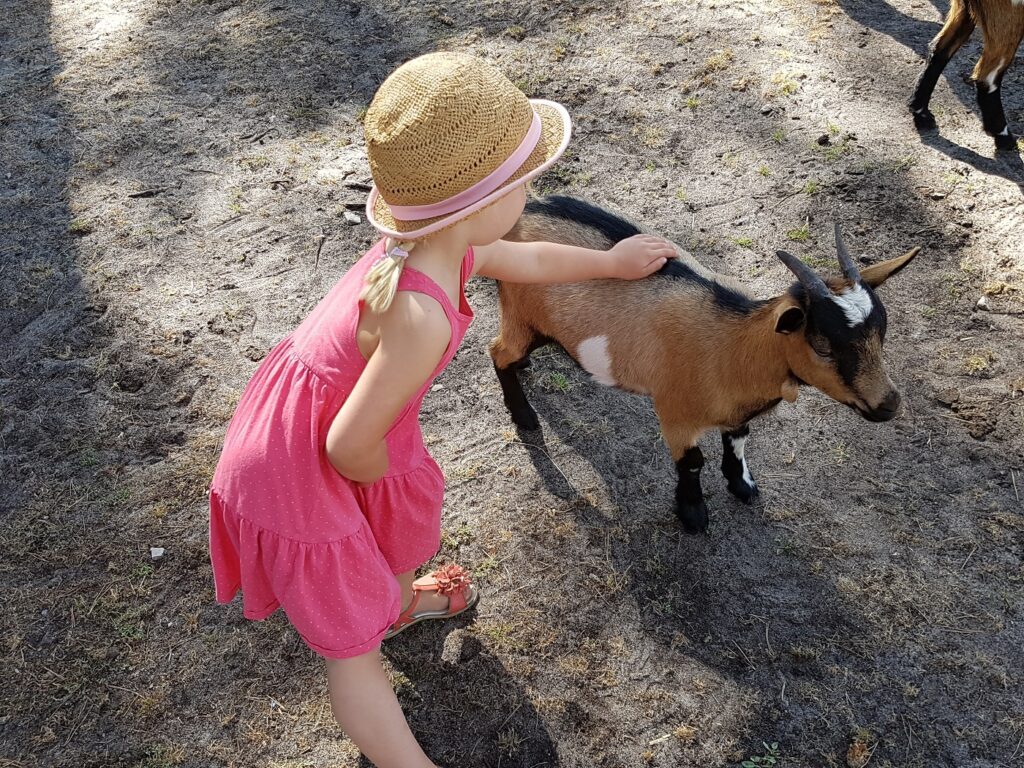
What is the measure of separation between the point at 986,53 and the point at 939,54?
24 cm

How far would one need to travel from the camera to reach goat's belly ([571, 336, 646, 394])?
11.1 ft

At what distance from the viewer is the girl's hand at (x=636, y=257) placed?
2.81m

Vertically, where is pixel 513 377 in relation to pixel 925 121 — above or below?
below

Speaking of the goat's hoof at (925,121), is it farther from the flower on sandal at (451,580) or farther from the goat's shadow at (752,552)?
the flower on sandal at (451,580)

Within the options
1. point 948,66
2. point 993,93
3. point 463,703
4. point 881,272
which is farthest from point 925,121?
point 463,703

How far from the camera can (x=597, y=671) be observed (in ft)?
9.79

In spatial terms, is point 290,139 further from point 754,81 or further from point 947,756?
point 947,756

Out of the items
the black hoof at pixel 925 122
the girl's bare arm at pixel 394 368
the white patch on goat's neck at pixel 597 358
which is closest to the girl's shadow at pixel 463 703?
the white patch on goat's neck at pixel 597 358

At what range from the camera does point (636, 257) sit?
2857 millimetres

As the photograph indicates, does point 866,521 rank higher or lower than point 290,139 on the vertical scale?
higher

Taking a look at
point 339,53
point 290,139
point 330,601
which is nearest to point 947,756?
point 330,601

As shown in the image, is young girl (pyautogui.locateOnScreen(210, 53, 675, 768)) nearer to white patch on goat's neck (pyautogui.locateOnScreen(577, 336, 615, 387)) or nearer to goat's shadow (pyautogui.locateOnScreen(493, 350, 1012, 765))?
white patch on goat's neck (pyautogui.locateOnScreen(577, 336, 615, 387))

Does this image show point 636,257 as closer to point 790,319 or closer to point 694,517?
point 790,319

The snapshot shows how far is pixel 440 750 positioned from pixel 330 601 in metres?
0.89
